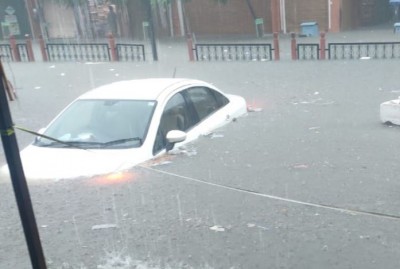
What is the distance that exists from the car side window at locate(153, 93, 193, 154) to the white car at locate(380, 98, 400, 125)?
330 centimetres

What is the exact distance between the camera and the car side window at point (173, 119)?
622 centimetres

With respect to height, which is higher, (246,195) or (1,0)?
(1,0)

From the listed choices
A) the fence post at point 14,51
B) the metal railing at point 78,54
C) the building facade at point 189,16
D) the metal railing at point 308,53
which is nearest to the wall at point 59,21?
the building facade at point 189,16

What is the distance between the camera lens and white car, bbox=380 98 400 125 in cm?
813

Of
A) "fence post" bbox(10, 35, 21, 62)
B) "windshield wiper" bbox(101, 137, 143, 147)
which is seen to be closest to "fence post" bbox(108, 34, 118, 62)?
"fence post" bbox(10, 35, 21, 62)

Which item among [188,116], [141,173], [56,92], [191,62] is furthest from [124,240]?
[191,62]

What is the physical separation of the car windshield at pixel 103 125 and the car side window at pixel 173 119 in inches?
7.7

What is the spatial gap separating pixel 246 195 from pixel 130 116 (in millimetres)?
1917

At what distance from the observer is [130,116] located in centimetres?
623

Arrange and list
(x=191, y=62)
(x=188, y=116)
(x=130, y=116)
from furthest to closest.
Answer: (x=191, y=62)
(x=188, y=116)
(x=130, y=116)

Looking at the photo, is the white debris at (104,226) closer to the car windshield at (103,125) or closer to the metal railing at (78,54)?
the car windshield at (103,125)

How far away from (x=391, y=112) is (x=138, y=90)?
4.10 meters

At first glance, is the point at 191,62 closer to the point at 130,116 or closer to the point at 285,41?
the point at 285,41

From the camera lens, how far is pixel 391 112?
325 inches
